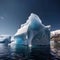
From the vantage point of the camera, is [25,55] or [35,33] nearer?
[25,55]

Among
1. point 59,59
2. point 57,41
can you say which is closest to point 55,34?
point 57,41

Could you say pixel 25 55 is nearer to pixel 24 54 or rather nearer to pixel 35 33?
pixel 24 54

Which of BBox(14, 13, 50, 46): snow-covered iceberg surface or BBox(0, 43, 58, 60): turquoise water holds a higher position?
BBox(14, 13, 50, 46): snow-covered iceberg surface

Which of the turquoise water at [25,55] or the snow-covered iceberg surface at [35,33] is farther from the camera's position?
the snow-covered iceberg surface at [35,33]

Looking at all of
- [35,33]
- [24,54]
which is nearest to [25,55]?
[24,54]

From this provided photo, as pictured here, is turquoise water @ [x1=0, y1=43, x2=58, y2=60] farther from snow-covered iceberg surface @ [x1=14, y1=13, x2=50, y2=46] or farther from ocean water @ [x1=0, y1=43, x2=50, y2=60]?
snow-covered iceberg surface @ [x1=14, y1=13, x2=50, y2=46]

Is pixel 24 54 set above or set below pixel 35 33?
below

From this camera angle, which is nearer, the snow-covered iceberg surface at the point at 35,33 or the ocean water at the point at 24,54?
the ocean water at the point at 24,54

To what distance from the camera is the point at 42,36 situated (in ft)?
108

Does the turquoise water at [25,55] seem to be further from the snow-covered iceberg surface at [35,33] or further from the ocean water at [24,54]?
the snow-covered iceberg surface at [35,33]

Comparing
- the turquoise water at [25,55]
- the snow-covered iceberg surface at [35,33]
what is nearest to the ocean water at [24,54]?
the turquoise water at [25,55]

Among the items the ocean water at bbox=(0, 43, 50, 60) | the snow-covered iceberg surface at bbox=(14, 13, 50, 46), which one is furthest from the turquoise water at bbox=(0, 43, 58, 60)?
the snow-covered iceberg surface at bbox=(14, 13, 50, 46)

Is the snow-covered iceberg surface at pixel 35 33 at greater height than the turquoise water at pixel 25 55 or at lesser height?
greater

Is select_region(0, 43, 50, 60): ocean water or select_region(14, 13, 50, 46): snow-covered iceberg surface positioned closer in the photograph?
select_region(0, 43, 50, 60): ocean water
